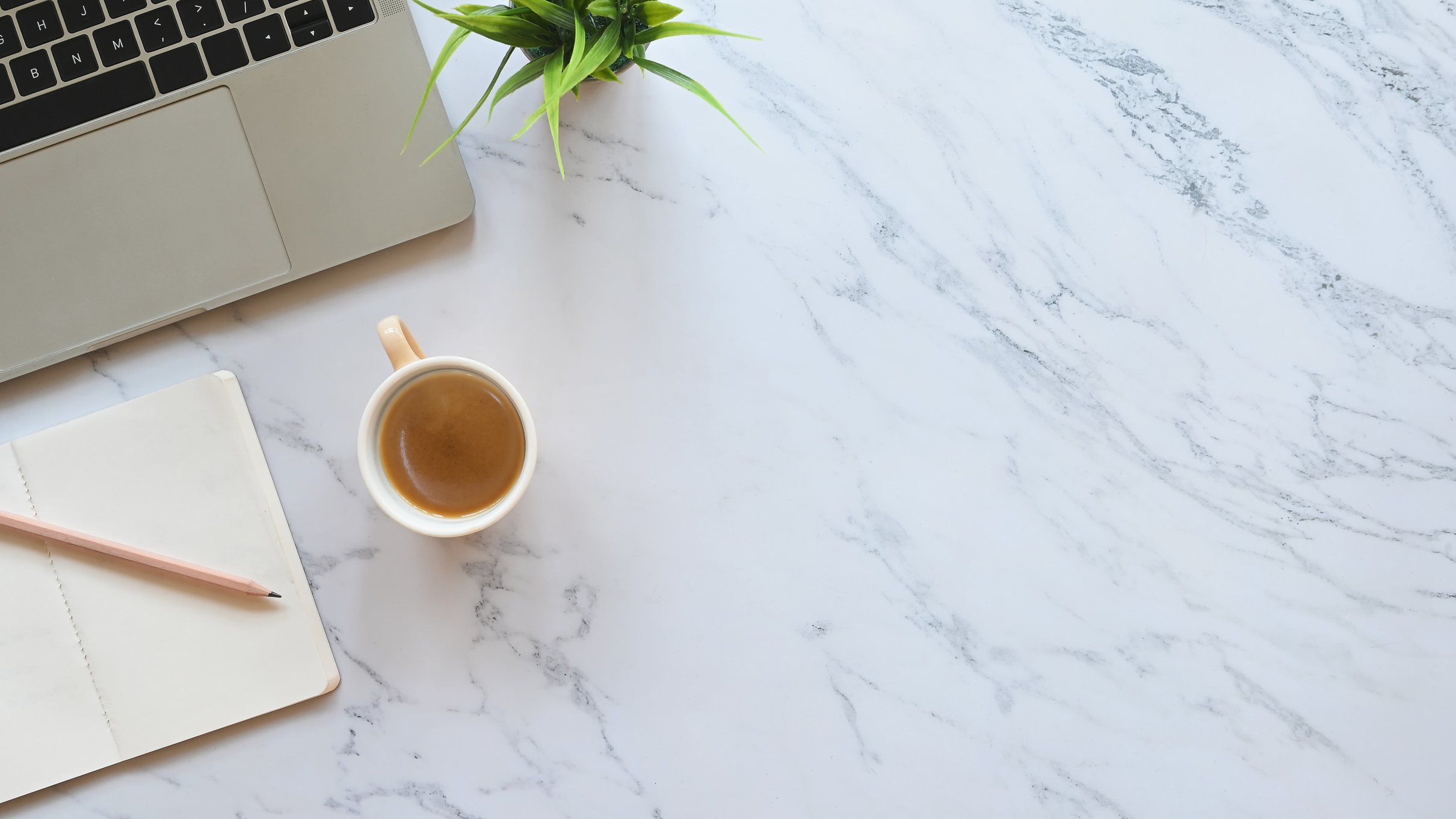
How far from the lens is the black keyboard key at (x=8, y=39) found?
1.94 feet

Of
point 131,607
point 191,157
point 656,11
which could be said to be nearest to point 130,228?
point 191,157

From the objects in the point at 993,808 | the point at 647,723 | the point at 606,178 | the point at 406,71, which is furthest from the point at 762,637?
the point at 406,71

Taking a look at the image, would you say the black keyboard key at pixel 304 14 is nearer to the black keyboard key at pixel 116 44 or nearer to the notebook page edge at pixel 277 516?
the black keyboard key at pixel 116 44

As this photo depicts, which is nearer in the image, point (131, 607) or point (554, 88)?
point (554, 88)

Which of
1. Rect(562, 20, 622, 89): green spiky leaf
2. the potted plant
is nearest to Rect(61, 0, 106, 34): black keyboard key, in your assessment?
the potted plant

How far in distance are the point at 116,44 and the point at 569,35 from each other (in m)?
0.32

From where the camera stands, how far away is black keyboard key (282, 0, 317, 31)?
596mm

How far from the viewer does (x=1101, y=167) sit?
0.66 m

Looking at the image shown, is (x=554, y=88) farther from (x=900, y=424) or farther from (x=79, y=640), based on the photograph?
(x=79, y=640)

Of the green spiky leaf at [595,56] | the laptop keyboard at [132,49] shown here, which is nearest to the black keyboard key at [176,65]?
the laptop keyboard at [132,49]

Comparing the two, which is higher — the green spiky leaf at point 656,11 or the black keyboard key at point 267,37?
the green spiky leaf at point 656,11

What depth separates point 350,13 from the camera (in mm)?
597

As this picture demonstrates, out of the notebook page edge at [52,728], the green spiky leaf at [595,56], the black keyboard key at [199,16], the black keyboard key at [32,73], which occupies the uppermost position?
the green spiky leaf at [595,56]

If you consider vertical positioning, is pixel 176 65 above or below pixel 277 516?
above
